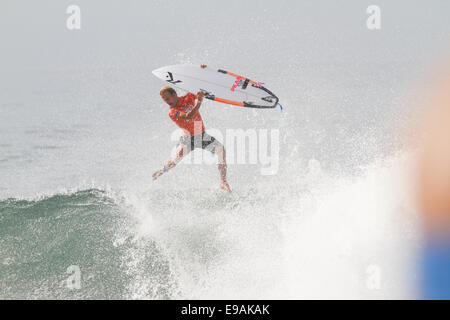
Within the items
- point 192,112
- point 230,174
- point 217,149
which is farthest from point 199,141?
point 230,174

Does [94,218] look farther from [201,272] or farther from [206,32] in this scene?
[206,32]

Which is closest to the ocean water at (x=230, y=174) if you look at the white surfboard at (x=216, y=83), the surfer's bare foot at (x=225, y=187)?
the surfer's bare foot at (x=225, y=187)

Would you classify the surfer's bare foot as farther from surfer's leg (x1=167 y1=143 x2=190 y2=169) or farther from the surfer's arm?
the surfer's arm

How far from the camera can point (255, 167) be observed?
1122 centimetres

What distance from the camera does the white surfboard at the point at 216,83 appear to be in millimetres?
8664

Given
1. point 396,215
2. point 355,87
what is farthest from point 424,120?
point 396,215

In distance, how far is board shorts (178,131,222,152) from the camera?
7.75 metres

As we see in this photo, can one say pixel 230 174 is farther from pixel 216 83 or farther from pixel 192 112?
pixel 192 112

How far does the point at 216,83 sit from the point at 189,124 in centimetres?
167

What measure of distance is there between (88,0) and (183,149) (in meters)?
32.1

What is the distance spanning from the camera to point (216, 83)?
28.9ft

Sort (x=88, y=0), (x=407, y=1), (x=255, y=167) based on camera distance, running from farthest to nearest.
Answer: (x=88, y=0)
(x=407, y=1)
(x=255, y=167)

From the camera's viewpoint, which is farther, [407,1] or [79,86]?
[407,1]

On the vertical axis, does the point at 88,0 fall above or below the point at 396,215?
above
